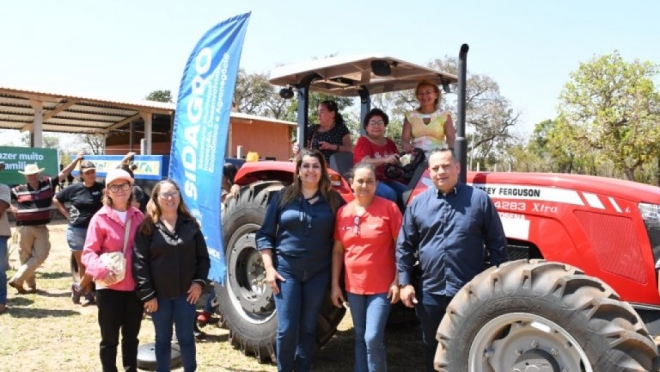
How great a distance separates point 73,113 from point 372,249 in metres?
23.1

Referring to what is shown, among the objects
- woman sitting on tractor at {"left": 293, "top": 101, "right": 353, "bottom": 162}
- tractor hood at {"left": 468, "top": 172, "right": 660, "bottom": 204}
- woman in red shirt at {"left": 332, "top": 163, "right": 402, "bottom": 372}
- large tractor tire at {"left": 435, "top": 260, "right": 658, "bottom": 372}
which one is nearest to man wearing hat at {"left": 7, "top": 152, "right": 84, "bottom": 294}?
woman sitting on tractor at {"left": 293, "top": 101, "right": 353, "bottom": 162}

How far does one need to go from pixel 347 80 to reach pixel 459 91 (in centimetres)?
196

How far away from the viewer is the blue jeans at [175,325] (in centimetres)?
360

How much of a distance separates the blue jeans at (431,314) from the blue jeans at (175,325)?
4.79 feet

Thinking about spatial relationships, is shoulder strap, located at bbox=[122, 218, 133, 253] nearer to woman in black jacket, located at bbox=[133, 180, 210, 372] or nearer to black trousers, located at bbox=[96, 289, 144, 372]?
woman in black jacket, located at bbox=[133, 180, 210, 372]

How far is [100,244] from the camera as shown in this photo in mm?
3582

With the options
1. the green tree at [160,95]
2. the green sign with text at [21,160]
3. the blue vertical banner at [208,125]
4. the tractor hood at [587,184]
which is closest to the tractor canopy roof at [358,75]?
the blue vertical banner at [208,125]

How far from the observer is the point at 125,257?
142 inches

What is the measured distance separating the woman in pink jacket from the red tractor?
111 cm

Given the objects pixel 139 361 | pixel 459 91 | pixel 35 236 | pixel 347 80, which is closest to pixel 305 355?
pixel 139 361

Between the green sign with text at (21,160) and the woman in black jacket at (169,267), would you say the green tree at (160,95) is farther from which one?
the woman in black jacket at (169,267)

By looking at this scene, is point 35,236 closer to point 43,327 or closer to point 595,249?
point 43,327

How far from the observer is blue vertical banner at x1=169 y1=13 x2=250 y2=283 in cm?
414

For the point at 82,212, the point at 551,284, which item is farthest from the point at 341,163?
the point at 82,212
